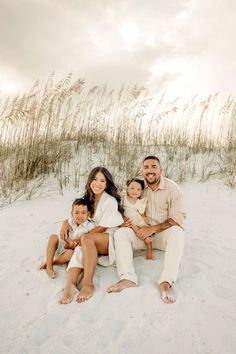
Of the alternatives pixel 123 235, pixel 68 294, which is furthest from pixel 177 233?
pixel 68 294

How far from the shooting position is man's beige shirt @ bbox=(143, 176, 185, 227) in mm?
2938

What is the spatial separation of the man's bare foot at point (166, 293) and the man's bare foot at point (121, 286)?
8.3 inches

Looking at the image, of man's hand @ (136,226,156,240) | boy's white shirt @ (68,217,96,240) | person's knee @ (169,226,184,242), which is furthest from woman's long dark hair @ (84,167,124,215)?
person's knee @ (169,226,184,242)

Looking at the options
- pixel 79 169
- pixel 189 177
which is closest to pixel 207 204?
pixel 189 177

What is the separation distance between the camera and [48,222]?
3.93 meters

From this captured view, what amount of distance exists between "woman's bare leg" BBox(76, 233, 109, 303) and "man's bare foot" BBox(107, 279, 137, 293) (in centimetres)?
13

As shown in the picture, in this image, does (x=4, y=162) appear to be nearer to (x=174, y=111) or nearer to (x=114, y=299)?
(x=174, y=111)

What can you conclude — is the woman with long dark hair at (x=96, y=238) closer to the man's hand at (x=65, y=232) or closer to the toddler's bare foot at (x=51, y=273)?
the man's hand at (x=65, y=232)

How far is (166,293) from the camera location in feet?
7.91

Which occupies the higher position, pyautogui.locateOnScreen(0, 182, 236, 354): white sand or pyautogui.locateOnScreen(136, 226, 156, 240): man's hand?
pyautogui.locateOnScreen(136, 226, 156, 240): man's hand

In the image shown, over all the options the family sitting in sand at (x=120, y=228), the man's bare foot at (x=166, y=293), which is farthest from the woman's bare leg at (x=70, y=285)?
the man's bare foot at (x=166, y=293)

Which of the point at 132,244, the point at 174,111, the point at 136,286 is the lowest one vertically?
the point at 136,286

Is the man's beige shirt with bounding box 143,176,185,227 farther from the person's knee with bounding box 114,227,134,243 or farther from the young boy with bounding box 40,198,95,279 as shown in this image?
the young boy with bounding box 40,198,95,279

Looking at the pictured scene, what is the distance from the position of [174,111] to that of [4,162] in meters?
2.73
